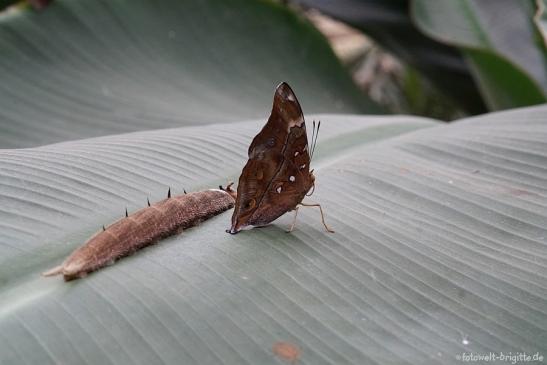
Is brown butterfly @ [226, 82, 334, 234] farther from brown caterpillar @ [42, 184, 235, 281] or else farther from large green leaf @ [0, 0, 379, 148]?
large green leaf @ [0, 0, 379, 148]

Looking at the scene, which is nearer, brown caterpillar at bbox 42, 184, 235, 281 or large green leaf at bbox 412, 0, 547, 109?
brown caterpillar at bbox 42, 184, 235, 281

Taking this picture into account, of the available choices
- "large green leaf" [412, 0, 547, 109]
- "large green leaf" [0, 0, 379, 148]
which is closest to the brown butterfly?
"large green leaf" [0, 0, 379, 148]

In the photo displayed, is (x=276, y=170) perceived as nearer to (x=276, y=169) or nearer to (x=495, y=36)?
(x=276, y=169)

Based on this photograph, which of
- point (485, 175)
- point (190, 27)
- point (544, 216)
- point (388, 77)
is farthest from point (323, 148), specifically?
point (388, 77)

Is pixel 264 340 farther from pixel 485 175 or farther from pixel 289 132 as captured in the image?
pixel 485 175

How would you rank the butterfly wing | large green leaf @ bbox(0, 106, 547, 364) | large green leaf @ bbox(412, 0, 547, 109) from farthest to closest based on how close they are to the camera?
large green leaf @ bbox(412, 0, 547, 109) < the butterfly wing < large green leaf @ bbox(0, 106, 547, 364)

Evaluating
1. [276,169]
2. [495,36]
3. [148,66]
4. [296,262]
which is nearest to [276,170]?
[276,169]
